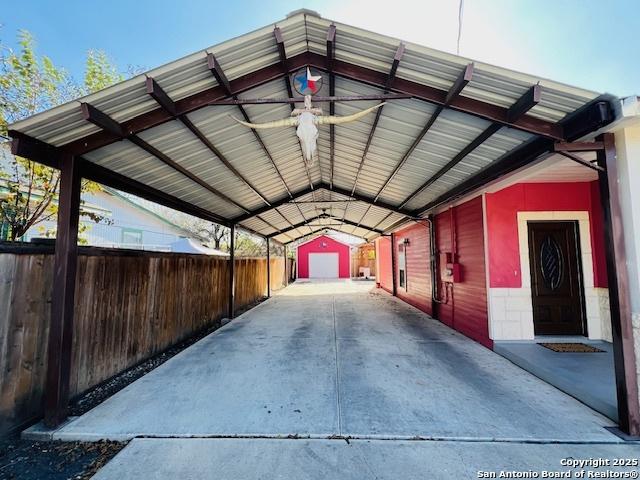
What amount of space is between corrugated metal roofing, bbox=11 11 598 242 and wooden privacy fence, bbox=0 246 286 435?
3.94 ft

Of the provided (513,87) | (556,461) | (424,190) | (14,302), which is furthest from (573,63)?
→ (14,302)

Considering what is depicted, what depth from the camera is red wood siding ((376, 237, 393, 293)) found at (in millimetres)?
13156

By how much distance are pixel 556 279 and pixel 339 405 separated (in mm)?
4325

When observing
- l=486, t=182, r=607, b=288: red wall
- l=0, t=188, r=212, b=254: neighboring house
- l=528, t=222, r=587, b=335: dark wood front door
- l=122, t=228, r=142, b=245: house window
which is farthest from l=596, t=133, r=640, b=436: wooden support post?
l=122, t=228, r=142, b=245: house window

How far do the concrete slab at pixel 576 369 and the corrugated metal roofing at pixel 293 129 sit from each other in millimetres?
2729

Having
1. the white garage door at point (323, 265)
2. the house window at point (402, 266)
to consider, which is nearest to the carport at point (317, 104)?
the house window at point (402, 266)

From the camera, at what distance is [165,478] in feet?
6.52

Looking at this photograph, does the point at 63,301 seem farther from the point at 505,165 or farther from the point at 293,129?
the point at 505,165

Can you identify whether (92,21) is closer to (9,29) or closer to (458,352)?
(9,29)

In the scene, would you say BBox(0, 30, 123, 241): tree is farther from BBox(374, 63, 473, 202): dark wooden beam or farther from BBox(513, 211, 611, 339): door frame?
BBox(513, 211, 611, 339): door frame

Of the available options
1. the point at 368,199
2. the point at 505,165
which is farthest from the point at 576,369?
the point at 368,199

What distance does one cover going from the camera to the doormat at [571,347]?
4.14m

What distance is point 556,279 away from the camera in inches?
190

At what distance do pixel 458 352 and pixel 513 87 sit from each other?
381cm
